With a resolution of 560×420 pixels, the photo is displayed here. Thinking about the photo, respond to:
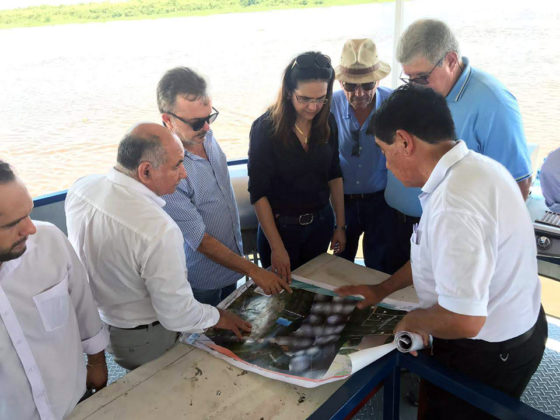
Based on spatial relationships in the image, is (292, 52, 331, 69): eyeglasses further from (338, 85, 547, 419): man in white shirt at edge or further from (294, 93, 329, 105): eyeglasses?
(338, 85, 547, 419): man in white shirt at edge

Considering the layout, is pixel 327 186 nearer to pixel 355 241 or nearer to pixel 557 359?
pixel 355 241

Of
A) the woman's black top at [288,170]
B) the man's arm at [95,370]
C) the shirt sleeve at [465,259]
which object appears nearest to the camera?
the shirt sleeve at [465,259]

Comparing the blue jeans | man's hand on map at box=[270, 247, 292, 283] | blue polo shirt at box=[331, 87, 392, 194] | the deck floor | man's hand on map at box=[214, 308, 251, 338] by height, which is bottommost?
the deck floor

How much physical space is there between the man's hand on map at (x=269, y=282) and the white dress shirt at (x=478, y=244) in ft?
1.88

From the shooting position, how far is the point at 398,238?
2.32m

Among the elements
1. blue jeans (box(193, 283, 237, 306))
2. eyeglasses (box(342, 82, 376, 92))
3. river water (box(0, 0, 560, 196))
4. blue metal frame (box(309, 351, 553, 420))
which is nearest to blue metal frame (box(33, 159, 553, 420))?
blue metal frame (box(309, 351, 553, 420))

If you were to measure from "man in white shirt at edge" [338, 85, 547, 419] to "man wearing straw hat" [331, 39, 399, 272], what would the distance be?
3.48 ft

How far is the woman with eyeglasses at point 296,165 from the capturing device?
74.9 inches

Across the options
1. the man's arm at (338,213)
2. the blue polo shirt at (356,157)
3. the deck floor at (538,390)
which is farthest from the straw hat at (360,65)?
the deck floor at (538,390)

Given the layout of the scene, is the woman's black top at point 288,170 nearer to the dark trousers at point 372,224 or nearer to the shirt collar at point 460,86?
the dark trousers at point 372,224

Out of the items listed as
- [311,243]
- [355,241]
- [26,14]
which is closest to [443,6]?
[355,241]

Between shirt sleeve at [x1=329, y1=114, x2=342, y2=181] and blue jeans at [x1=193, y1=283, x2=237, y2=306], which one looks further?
shirt sleeve at [x1=329, y1=114, x2=342, y2=181]

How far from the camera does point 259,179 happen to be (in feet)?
6.57

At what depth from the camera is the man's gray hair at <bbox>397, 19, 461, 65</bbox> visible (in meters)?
1.83
